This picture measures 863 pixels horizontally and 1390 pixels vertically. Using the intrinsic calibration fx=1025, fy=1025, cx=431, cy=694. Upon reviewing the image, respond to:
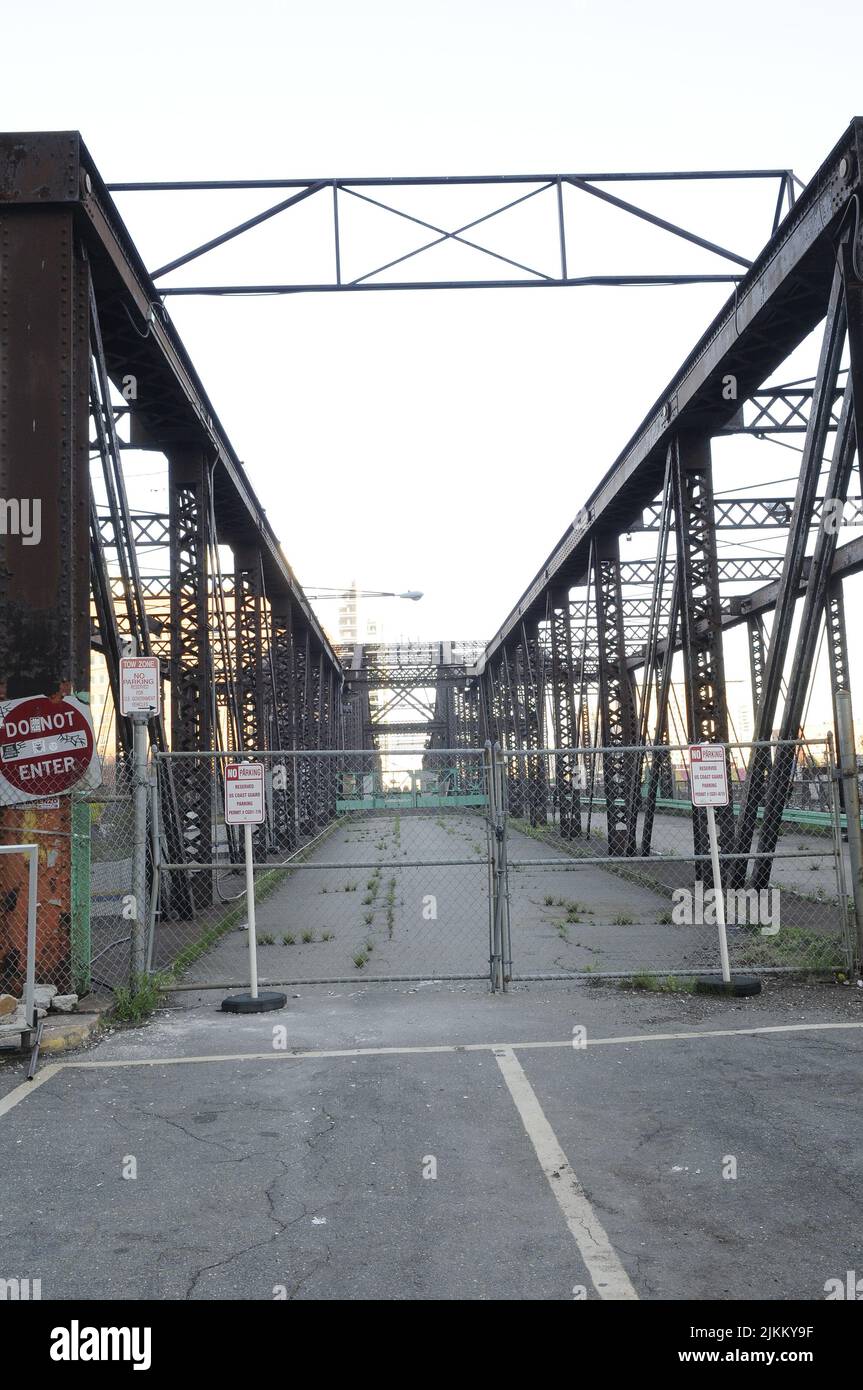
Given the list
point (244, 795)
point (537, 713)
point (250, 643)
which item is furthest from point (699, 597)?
point (537, 713)

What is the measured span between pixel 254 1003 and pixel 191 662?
289 inches

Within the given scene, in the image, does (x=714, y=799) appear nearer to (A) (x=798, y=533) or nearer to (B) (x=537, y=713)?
(A) (x=798, y=533)

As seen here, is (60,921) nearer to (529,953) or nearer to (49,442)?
(49,442)

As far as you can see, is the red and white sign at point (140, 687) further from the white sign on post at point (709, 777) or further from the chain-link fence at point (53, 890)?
the white sign on post at point (709, 777)

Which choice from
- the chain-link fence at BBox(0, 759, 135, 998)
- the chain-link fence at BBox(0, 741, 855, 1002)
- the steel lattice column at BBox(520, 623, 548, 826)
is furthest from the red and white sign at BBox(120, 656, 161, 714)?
the steel lattice column at BBox(520, 623, 548, 826)

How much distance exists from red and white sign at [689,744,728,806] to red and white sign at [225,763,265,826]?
12.4 ft

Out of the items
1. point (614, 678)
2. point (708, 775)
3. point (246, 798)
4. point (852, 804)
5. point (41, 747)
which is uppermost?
point (614, 678)

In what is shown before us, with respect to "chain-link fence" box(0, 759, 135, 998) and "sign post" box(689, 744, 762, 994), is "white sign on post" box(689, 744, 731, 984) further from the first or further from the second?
"chain-link fence" box(0, 759, 135, 998)

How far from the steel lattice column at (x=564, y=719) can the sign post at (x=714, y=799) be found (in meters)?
15.5

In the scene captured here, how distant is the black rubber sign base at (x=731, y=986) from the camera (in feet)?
28.1

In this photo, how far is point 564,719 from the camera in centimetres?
3491

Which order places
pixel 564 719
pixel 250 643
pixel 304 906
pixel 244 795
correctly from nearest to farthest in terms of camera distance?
pixel 244 795, pixel 304 906, pixel 250 643, pixel 564 719

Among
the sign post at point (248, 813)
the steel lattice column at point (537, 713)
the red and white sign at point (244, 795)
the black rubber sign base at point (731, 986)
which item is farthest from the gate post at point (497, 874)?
the steel lattice column at point (537, 713)

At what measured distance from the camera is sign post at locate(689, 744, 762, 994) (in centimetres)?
856
